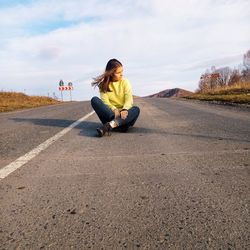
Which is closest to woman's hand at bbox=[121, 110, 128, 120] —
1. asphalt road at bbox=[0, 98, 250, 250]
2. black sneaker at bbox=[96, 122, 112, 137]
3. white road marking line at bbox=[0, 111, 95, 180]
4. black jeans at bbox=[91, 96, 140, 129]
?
black jeans at bbox=[91, 96, 140, 129]

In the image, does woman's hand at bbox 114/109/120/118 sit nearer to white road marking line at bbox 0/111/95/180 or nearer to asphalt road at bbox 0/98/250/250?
white road marking line at bbox 0/111/95/180

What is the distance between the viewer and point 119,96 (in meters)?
6.77

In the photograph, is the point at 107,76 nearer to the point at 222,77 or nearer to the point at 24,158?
the point at 24,158

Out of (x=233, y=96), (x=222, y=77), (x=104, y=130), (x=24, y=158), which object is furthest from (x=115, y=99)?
(x=222, y=77)

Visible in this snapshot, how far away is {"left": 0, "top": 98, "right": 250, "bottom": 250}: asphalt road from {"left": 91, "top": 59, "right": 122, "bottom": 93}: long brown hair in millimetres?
1699

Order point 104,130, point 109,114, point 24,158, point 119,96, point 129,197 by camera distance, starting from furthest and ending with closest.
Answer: point 119,96 < point 109,114 < point 104,130 < point 24,158 < point 129,197

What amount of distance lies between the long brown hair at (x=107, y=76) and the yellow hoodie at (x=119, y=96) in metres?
0.11

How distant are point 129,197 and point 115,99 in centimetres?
407

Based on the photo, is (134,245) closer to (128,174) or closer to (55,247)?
(55,247)

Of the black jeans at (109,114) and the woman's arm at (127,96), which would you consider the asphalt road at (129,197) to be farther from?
the woman's arm at (127,96)

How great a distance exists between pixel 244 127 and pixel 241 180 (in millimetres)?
3785

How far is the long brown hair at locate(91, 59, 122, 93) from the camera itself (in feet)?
21.4

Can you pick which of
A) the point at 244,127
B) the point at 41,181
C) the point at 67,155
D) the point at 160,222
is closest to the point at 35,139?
the point at 67,155

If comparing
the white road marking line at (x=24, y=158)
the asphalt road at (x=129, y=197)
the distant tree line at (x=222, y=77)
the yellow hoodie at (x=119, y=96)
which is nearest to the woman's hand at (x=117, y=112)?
the yellow hoodie at (x=119, y=96)
